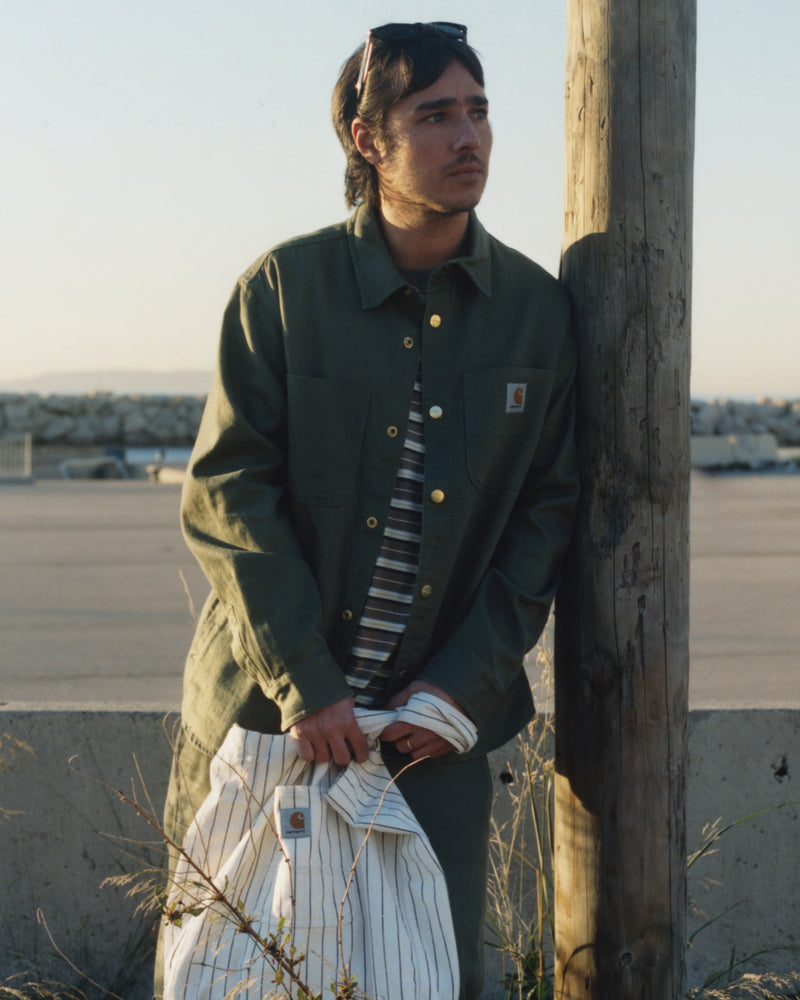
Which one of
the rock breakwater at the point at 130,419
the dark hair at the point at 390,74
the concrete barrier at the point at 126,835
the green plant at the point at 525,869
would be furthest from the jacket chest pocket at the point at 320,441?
the rock breakwater at the point at 130,419

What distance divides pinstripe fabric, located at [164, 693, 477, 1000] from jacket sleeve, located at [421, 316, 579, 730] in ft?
0.26

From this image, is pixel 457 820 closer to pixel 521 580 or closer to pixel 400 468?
pixel 521 580

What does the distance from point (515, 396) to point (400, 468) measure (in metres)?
0.30

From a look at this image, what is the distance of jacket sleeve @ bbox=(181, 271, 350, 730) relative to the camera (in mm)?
2398

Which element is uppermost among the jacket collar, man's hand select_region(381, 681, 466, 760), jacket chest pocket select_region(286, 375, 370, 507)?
the jacket collar

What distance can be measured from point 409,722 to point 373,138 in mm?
1281

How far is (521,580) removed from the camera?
8.45ft

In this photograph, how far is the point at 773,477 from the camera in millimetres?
22828

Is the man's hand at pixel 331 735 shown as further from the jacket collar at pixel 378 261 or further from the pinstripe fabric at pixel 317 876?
the jacket collar at pixel 378 261

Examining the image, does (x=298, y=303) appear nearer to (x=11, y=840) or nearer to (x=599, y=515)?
(x=599, y=515)

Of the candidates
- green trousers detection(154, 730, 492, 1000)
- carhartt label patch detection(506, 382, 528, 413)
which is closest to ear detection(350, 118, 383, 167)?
carhartt label patch detection(506, 382, 528, 413)

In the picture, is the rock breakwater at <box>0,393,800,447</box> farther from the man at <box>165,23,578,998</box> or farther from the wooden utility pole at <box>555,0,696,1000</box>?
the wooden utility pole at <box>555,0,696,1000</box>

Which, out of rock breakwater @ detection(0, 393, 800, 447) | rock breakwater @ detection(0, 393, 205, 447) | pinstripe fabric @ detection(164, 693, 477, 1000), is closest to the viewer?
pinstripe fabric @ detection(164, 693, 477, 1000)

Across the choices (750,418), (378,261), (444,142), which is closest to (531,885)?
(378,261)
